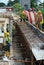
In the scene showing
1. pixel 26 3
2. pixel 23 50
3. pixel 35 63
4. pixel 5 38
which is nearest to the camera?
pixel 35 63

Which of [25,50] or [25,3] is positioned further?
[25,3]

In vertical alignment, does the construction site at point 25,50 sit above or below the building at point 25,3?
above

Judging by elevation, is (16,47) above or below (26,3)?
above

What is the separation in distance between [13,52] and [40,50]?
4325mm

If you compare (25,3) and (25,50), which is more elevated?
(25,50)

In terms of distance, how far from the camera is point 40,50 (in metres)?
6.84

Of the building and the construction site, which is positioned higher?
the construction site

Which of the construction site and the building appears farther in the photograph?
the building

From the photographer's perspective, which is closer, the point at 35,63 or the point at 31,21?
the point at 35,63

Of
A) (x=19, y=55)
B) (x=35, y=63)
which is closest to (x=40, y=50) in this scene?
(x=35, y=63)

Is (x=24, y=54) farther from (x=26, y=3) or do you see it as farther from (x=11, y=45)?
(x=26, y=3)

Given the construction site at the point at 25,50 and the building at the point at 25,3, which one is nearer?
the construction site at the point at 25,50

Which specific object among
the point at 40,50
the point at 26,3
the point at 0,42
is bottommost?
the point at 26,3

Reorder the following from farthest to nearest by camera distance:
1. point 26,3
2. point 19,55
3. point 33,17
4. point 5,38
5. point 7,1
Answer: point 7,1, point 26,3, point 33,17, point 5,38, point 19,55
